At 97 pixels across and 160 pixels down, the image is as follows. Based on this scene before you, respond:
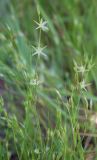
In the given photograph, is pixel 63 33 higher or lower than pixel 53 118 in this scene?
higher

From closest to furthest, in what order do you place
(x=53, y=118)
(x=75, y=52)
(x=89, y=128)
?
1. (x=89, y=128)
2. (x=53, y=118)
3. (x=75, y=52)

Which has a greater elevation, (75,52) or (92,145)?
(75,52)

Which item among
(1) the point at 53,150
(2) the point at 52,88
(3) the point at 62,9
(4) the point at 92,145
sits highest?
(3) the point at 62,9

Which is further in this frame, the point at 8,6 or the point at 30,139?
the point at 8,6

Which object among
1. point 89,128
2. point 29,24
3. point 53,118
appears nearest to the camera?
point 89,128

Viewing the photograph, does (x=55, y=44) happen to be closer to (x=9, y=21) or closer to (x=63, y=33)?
(x=63, y=33)

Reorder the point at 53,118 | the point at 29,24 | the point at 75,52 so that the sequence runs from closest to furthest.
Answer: the point at 53,118 → the point at 75,52 → the point at 29,24

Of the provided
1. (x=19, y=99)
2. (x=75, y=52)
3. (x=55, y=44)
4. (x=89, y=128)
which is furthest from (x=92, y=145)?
(x=55, y=44)

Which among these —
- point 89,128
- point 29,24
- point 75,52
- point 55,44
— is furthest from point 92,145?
point 29,24

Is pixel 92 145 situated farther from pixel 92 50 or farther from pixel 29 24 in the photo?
pixel 29 24
